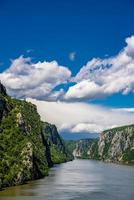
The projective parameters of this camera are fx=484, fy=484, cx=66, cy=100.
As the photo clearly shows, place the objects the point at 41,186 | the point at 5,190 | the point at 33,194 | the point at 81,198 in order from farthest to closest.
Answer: the point at 41,186
the point at 5,190
the point at 33,194
the point at 81,198

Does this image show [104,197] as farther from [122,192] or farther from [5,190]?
[5,190]

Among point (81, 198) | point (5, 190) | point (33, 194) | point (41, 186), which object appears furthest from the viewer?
point (41, 186)

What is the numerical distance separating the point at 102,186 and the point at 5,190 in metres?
41.5

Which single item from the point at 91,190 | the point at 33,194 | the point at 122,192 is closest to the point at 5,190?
the point at 33,194

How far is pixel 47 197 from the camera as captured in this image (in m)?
155

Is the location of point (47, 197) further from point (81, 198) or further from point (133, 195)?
point (133, 195)

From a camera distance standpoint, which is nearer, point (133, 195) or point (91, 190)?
point (133, 195)

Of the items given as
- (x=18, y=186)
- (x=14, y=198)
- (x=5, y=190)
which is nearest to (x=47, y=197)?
(x=14, y=198)

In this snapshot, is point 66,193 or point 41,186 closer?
point 66,193

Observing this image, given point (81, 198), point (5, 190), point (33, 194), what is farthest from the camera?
point (5, 190)

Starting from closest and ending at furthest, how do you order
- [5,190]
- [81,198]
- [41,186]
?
[81,198] < [5,190] < [41,186]

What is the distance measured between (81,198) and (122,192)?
82.7 feet

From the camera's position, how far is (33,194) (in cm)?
16450

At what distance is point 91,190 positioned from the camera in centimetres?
17838
